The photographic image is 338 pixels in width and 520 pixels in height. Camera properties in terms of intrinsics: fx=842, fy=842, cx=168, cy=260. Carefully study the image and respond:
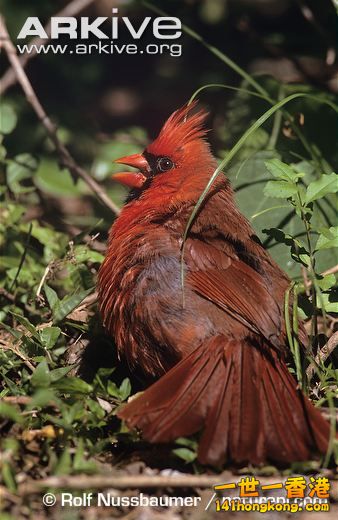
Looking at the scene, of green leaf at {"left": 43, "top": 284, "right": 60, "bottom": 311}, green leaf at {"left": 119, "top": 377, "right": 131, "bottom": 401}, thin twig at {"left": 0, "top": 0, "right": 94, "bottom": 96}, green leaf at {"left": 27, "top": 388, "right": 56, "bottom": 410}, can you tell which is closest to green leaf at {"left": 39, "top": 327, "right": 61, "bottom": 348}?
green leaf at {"left": 43, "top": 284, "right": 60, "bottom": 311}

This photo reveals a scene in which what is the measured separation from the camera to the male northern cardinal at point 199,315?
2.54 meters

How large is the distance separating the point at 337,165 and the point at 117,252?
1.37 metres

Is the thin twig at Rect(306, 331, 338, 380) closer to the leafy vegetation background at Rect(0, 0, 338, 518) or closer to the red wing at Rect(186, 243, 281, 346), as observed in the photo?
the leafy vegetation background at Rect(0, 0, 338, 518)

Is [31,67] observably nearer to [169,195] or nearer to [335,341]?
[169,195]

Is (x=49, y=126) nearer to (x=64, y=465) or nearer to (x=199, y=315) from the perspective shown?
(x=199, y=315)

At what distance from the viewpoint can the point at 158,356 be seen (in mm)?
3000

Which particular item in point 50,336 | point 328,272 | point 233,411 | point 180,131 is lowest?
point 233,411

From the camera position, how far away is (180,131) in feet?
11.5

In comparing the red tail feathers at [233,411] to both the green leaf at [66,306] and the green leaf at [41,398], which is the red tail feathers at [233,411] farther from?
the green leaf at [66,306]

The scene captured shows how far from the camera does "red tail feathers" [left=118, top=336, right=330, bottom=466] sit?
2.49 meters

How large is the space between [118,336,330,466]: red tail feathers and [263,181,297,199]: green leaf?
54 centimetres

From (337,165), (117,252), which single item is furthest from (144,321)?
(337,165)

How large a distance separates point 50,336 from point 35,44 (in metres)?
1.58

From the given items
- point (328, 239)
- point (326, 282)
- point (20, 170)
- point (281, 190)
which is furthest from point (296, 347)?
point (20, 170)
